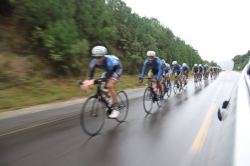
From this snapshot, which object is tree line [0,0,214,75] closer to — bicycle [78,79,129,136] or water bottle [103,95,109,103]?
water bottle [103,95,109,103]

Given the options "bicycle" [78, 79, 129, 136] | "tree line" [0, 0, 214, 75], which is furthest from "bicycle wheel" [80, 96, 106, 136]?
"tree line" [0, 0, 214, 75]

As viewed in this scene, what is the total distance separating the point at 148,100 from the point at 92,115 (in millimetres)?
3011

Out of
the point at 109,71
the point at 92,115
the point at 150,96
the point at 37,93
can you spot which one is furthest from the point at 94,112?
the point at 37,93

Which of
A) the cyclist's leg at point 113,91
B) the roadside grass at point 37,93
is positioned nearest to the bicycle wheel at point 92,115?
the cyclist's leg at point 113,91

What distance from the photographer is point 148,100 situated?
737cm

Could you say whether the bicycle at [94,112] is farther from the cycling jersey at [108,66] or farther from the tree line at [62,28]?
the tree line at [62,28]

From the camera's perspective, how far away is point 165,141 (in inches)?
170

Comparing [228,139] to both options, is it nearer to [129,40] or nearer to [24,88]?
[24,88]

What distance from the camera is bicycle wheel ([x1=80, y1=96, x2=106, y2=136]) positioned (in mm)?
4602

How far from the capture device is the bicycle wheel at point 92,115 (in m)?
4.60

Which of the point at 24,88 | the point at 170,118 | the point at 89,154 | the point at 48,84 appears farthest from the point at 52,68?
the point at 89,154

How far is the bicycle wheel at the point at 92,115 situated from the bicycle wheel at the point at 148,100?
2.26 metres

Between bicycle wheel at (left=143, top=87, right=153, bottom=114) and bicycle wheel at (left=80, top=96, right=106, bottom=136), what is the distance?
226 cm

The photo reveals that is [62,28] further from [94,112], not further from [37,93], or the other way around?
[94,112]
